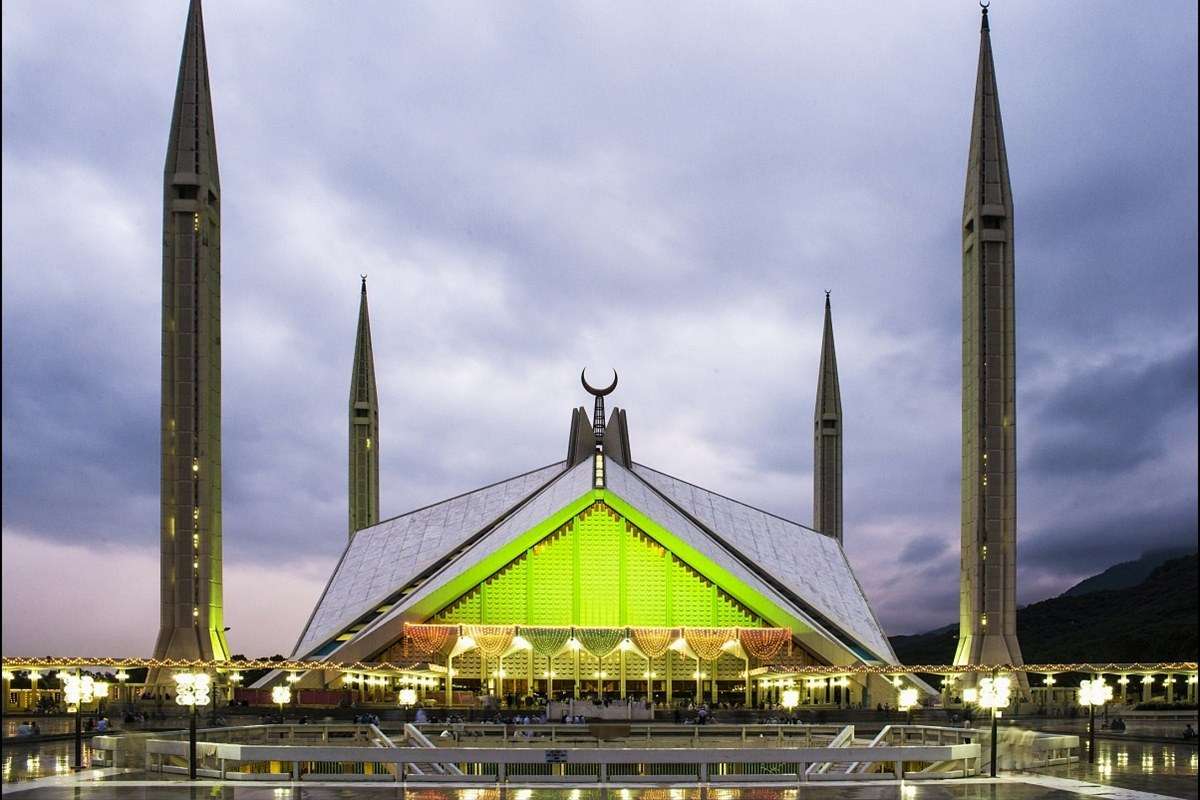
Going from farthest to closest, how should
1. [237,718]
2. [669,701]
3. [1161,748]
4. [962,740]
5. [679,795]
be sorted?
[669,701] → [237,718] → [1161,748] → [962,740] → [679,795]

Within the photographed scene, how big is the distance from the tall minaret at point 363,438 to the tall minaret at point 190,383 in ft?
51.9

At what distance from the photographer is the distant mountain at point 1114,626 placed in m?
53.0

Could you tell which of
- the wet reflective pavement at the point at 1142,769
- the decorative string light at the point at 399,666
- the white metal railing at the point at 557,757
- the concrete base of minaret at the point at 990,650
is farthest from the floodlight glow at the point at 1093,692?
the concrete base of minaret at the point at 990,650

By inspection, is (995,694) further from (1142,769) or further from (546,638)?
(546,638)

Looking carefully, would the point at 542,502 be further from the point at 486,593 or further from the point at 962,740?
the point at 962,740

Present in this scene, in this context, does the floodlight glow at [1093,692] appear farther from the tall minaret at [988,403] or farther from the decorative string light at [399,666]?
the tall minaret at [988,403]

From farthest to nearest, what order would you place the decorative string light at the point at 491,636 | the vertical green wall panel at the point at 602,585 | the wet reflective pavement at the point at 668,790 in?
the vertical green wall panel at the point at 602,585 < the decorative string light at the point at 491,636 < the wet reflective pavement at the point at 668,790

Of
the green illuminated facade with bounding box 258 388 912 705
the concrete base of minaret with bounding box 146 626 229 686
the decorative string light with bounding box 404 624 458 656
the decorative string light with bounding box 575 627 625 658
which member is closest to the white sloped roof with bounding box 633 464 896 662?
the green illuminated facade with bounding box 258 388 912 705

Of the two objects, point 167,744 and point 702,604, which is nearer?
point 167,744

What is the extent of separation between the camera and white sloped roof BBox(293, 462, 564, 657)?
33.9 metres

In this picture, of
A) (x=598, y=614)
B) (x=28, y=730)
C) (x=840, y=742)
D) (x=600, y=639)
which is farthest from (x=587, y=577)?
(x=840, y=742)

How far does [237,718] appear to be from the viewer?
24.7m

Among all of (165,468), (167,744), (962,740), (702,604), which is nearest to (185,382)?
(165,468)

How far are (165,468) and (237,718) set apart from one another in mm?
9839
